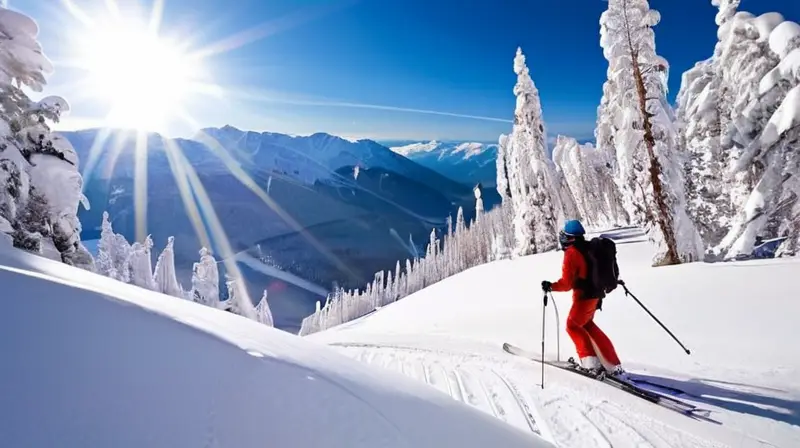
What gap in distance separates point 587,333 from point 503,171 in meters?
53.1

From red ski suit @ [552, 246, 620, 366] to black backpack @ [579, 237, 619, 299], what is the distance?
0.24 ft

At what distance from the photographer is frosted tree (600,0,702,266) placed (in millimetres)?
16062

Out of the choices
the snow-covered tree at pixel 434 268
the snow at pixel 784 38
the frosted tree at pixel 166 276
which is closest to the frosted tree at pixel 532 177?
the snow at pixel 784 38

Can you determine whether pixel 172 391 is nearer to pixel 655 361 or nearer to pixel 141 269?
pixel 655 361

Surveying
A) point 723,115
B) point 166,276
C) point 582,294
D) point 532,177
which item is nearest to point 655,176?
point 723,115

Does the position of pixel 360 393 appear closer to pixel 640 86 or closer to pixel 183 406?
pixel 183 406

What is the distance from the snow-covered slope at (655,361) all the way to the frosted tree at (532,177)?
740 inches

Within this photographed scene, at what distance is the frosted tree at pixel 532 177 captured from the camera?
1237 inches

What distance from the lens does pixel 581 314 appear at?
5.52m

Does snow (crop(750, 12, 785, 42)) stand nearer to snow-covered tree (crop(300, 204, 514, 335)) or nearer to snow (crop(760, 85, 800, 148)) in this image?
snow (crop(760, 85, 800, 148))

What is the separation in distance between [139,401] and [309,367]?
106cm

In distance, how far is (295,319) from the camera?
366ft

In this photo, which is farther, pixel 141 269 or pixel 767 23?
pixel 141 269

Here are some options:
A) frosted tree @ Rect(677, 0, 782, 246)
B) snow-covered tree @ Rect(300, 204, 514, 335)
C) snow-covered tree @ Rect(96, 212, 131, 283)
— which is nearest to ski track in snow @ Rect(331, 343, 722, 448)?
frosted tree @ Rect(677, 0, 782, 246)
